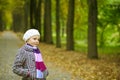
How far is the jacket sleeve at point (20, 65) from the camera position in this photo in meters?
5.88

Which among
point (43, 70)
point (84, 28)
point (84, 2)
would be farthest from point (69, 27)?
point (43, 70)

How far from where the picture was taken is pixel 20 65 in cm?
594

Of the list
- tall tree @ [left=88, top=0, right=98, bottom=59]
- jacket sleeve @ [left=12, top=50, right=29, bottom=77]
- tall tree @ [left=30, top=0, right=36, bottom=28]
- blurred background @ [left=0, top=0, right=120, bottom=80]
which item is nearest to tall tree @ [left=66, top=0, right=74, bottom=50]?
blurred background @ [left=0, top=0, right=120, bottom=80]

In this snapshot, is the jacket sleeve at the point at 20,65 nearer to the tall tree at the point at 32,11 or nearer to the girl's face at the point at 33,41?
the girl's face at the point at 33,41

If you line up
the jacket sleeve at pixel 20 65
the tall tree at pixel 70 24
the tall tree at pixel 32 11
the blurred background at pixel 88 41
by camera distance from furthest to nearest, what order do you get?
1. the tall tree at pixel 32 11
2. the tall tree at pixel 70 24
3. the blurred background at pixel 88 41
4. the jacket sleeve at pixel 20 65

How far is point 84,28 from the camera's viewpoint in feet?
136

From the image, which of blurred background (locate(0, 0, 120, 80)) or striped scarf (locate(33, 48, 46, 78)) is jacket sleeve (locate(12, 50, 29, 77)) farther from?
blurred background (locate(0, 0, 120, 80))

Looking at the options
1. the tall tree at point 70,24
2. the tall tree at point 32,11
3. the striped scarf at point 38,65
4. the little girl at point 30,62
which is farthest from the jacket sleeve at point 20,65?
the tall tree at point 32,11

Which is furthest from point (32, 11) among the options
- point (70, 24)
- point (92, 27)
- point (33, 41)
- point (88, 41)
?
point (33, 41)

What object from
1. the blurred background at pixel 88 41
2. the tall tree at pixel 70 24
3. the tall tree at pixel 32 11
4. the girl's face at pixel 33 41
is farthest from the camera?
the tall tree at pixel 32 11

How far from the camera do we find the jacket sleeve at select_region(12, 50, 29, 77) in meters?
5.88

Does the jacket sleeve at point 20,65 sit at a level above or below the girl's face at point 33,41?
below

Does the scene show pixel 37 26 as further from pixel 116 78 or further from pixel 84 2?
pixel 116 78

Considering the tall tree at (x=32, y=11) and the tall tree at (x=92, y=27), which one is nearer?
the tall tree at (x=92, y=27)
